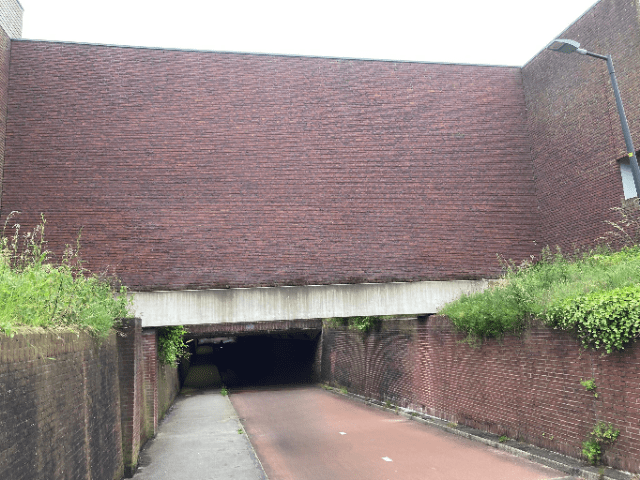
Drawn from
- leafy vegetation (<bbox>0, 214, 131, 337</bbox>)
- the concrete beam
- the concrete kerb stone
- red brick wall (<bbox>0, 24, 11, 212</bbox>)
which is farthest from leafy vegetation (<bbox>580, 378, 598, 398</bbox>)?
red brick wall (<bbox>0, 24, 11, 212</bbox>)

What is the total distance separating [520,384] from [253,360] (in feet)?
101

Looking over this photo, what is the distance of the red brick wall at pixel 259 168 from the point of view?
45.3 feet

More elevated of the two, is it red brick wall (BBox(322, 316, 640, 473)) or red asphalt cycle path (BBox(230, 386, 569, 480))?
red brick wall (BBox(322, 316, 640, 473))

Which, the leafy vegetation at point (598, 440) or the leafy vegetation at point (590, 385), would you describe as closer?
the leafy vegetation at point (598, 440)

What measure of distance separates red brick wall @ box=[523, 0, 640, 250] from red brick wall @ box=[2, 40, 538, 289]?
2.92 feet

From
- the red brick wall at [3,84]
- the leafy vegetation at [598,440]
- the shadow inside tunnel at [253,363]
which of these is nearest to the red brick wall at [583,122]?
the leafy vegetation at [598,440]

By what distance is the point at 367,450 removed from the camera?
34.6 ft

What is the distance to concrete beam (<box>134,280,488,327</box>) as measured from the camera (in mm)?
13500

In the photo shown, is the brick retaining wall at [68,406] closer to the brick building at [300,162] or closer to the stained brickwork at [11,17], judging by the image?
the brick building at [300,162]

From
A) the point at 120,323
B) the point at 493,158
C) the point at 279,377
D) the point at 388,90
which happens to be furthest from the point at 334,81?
the point at 279,377

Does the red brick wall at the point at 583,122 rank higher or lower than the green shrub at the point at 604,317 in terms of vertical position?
higher

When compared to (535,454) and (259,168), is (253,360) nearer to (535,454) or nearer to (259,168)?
(259,168)

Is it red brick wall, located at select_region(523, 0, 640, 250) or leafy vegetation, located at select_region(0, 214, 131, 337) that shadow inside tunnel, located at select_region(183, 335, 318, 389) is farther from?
leafy vegetation, located at select_region(0, 214, 131, 337)

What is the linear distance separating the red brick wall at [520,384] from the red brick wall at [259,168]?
2553 millimetres
